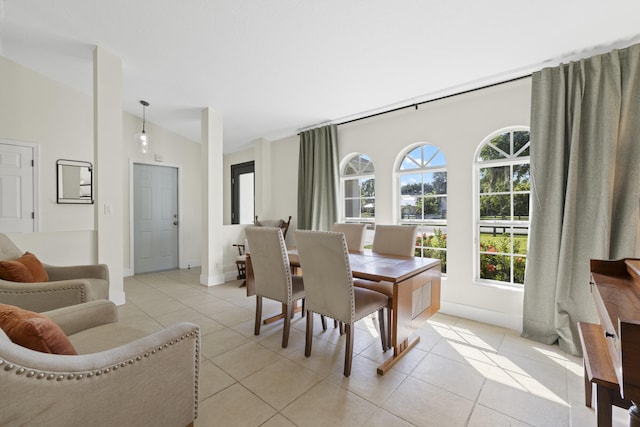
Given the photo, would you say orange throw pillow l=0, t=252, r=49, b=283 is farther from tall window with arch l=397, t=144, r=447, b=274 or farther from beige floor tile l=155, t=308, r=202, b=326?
tall window with arch l=397, t=144, r=447, b=274

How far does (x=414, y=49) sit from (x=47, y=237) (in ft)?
13.7

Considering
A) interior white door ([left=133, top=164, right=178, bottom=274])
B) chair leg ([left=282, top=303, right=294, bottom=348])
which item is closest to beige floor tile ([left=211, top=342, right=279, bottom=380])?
chair leg ([left=282, top=303, right=294, bottom=348])

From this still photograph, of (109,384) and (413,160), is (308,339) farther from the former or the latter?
(413,160)

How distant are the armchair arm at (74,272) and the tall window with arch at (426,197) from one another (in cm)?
338

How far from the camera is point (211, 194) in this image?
13.8ft

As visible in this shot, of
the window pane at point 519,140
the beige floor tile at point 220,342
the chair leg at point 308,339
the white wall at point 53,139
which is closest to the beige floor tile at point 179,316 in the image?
the beige floor tile at point 220,342

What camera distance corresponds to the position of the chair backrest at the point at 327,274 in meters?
1.92

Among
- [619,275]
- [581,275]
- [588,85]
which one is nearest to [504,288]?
[581,275]

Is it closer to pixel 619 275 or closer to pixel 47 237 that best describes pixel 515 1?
pixel 619 275

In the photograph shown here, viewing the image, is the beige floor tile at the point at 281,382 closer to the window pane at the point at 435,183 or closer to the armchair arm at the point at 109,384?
the armchair arm at the point at 109,384

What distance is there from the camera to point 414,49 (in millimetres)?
2432

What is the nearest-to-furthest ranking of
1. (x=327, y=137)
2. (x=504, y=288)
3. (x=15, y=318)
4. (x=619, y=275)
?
(x=15, y=318) < (x=619, y=275) < (x=504, y=288) < (x=327, y=137)

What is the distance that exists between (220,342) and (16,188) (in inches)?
144

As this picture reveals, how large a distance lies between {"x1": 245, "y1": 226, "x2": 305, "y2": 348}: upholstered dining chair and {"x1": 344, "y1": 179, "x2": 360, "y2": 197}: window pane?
6.81 ft
